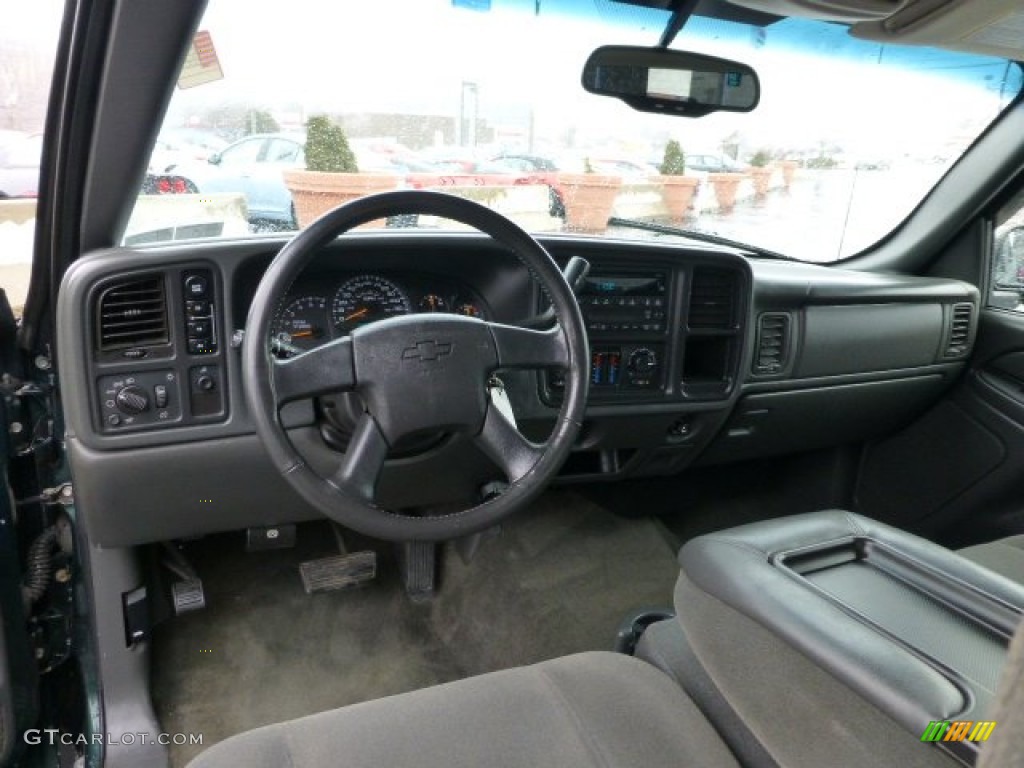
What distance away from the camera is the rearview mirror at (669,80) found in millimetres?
1847

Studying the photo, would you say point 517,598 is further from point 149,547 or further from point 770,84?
point 770,84

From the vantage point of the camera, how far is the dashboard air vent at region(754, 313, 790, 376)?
2.38 meters

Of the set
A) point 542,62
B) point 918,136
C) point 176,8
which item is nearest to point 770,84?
point 542,62

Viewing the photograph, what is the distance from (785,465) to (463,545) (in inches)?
52.8

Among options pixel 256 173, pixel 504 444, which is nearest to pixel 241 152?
pixel 256 173

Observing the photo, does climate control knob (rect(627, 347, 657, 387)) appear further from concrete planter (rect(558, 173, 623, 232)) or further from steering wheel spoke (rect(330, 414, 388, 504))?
steering wheel spoke (rect(330, 414, 388, 504))

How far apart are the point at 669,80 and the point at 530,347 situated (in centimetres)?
80

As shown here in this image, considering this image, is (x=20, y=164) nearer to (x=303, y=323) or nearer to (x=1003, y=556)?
(x=303, y=323)

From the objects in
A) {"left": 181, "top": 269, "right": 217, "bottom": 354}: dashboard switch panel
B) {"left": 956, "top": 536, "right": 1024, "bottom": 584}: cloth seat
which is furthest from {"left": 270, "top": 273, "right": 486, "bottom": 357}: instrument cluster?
{"left": 956, "top": 536, "right": 1024, "bottom": 584}: cloth seat

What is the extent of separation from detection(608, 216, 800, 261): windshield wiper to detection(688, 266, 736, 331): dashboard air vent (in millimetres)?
222

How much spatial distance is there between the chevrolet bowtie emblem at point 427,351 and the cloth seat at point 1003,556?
1.15 m

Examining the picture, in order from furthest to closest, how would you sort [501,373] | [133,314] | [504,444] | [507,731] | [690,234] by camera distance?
[690,234] < [501,373] < [133,314] < [504,444] < [507,731]

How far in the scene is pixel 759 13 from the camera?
75.3 inches

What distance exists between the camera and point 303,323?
5.84ft
